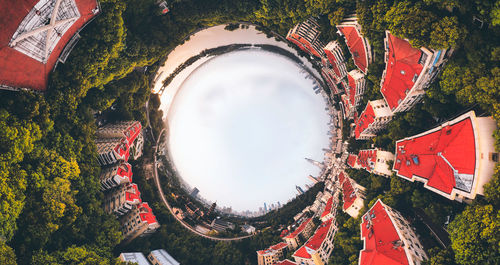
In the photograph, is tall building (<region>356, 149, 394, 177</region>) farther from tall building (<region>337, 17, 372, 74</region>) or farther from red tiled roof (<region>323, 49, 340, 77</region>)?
red tiled roof (<region>323, 49, 340, 77</region>)

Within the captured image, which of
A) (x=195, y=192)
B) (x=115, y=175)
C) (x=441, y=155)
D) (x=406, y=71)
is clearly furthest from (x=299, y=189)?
(x=441, y=155)

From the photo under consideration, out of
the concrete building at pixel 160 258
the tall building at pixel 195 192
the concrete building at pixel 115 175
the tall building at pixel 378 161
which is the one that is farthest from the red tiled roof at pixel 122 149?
the tall building at pixel 378 161

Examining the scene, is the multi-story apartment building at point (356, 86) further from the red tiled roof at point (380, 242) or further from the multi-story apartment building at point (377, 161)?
the red tiled roof at point (380, 242)

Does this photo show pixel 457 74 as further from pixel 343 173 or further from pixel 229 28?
pixel 229 28

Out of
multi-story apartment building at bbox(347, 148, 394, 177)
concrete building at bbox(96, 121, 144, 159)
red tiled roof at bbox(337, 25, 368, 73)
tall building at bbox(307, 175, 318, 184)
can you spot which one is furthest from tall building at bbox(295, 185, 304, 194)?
concrete building at bbox(96, 121, 144, 159)

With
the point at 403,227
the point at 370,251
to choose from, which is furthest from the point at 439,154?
the point at 370,251
